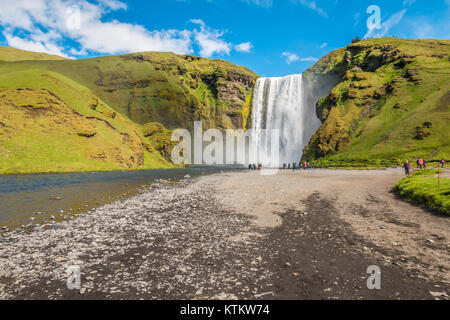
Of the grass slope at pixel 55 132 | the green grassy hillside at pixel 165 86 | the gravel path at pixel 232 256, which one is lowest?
the gravel path at pixel 232 256

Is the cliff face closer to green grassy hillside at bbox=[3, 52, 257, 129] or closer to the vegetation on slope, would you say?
the vegetation on slope

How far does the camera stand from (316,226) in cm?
1091

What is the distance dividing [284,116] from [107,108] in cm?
8210

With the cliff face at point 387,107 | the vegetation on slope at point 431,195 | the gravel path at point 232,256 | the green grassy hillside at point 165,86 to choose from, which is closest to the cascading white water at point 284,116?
the cliff face at point 387,107

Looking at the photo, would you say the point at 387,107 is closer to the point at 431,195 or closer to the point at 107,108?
the point at 431,195

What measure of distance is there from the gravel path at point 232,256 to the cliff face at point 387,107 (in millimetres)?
52828

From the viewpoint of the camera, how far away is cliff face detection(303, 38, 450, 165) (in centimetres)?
5468

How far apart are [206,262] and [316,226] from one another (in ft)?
21.6

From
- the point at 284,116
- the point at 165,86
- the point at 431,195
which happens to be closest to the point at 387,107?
the point at 284,116

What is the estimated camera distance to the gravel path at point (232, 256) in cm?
539

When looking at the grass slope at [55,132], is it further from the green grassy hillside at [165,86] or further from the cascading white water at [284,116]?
the cascading white water at [284,116]

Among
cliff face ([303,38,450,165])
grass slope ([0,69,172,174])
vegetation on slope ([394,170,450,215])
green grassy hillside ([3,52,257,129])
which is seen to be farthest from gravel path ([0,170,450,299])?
green grassy hillside ([3,52,257,129])

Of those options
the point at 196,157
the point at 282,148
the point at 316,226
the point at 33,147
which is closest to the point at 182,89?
the point at 196,157

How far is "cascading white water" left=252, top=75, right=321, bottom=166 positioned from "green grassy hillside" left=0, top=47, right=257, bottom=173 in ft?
95.7
